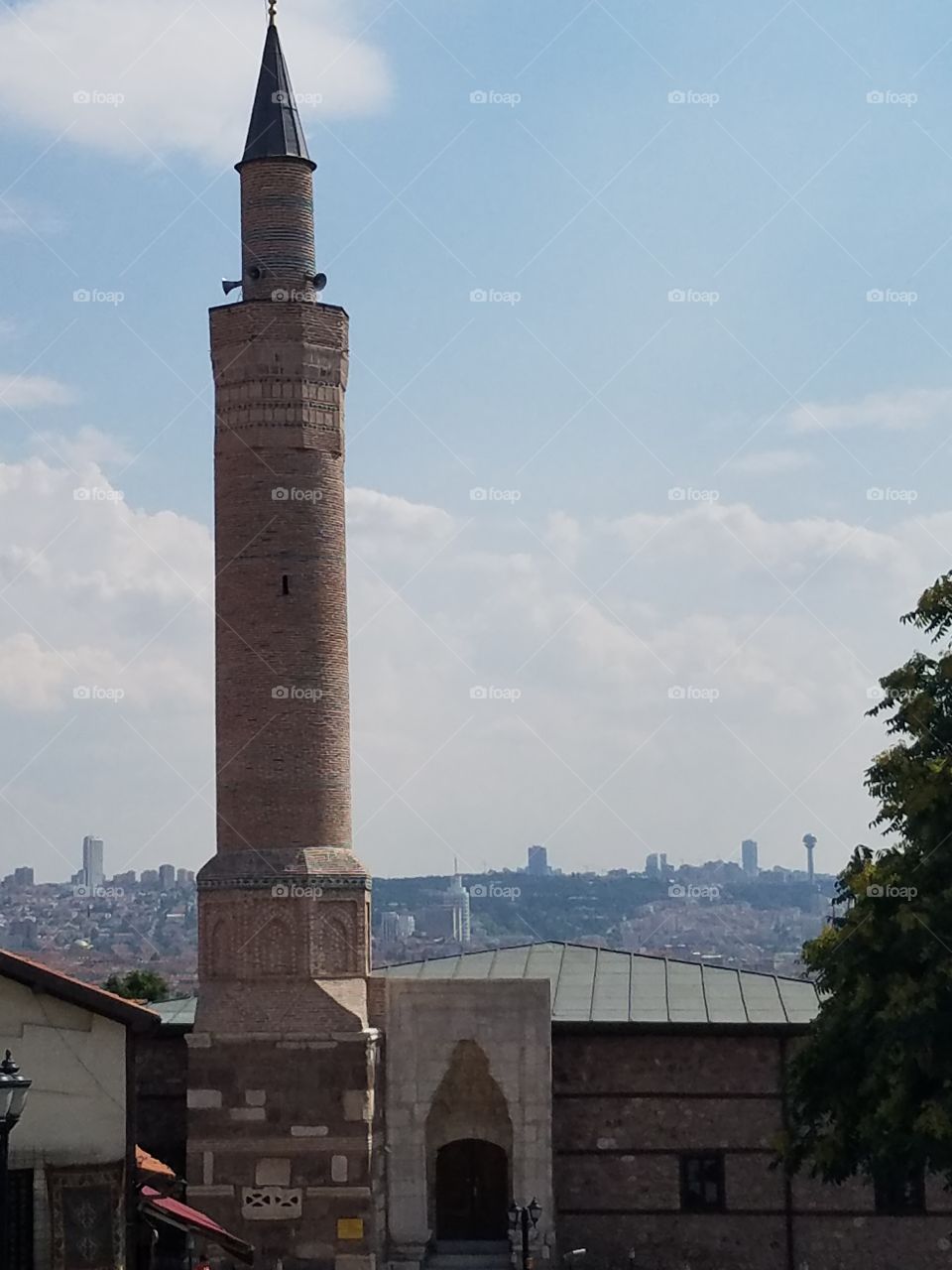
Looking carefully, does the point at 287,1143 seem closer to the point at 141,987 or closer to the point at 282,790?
the point at 282,790

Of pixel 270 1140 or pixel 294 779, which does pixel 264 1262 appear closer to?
pixel 270 1140

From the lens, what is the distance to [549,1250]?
27.3m

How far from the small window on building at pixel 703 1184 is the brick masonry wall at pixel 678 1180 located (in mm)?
111

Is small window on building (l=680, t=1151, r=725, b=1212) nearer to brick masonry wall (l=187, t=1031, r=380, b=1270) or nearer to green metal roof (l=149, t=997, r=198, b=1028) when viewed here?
brick masonry wall (l=187, t=1031, r=380, b=1270)

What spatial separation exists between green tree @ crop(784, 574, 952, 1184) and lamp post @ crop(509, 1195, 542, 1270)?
12.2 ft

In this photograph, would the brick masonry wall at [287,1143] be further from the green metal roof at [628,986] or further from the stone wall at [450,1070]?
the green metal roof at [628,986]

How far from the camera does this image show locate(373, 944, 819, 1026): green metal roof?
28.5 metres

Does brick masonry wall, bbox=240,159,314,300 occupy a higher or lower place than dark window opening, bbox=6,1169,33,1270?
higher

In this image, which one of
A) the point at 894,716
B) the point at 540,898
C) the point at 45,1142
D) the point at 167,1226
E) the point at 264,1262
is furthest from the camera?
the point at 540,898

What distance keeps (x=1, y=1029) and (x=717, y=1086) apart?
1268cm

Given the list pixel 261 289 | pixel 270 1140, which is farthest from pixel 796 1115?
pixel 261 289

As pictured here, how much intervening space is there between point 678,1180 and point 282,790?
7845 millimetres

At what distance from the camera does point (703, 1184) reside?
28.0 meters

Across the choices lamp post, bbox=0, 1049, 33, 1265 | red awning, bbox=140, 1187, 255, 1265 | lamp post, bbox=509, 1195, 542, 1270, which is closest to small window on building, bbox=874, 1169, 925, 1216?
lamp post, bbox=509, 1195, 542, 1270
